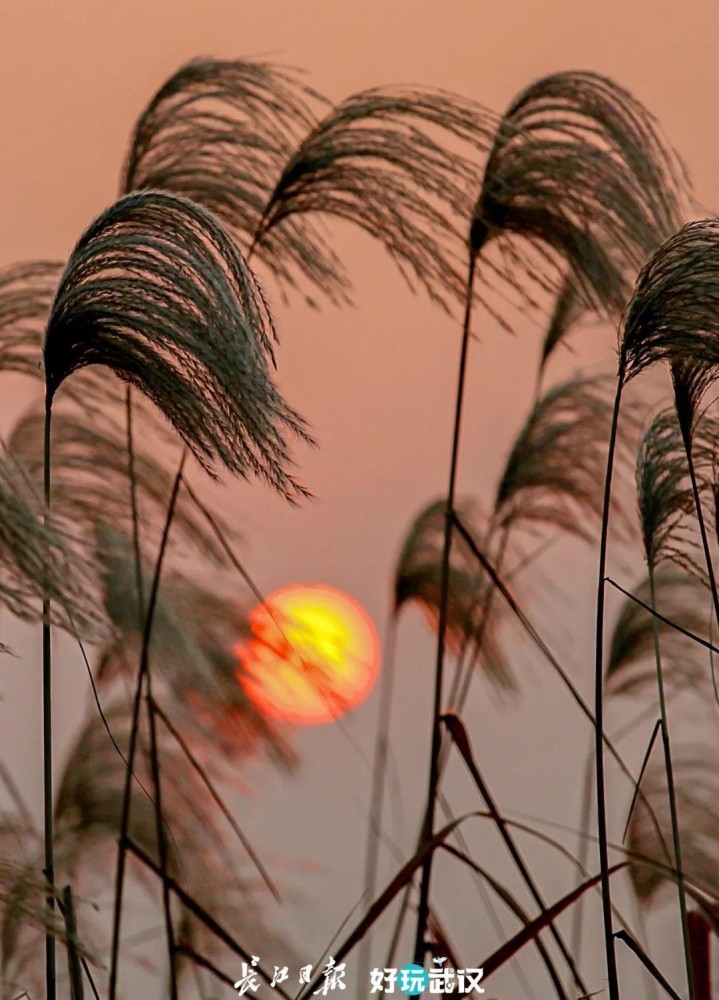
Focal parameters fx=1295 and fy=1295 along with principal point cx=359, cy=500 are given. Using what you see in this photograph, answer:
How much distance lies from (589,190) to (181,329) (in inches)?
25.8

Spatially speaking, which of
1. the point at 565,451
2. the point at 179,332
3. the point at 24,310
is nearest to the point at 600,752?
the point at 179,332

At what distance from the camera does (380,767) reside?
2.63 m

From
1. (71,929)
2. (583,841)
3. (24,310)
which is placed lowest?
(71,929)

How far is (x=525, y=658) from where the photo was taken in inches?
104

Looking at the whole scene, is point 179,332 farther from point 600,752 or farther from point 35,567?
point 600,752

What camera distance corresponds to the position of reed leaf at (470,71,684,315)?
1438mm

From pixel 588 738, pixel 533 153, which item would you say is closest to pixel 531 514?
pixel 588 738

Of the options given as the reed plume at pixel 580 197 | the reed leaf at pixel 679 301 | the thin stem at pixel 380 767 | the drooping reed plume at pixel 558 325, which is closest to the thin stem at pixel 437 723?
the reed plume at pixel 580 197

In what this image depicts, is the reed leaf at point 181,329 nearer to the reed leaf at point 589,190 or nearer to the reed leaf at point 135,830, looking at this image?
the reed leaf at point 589,190

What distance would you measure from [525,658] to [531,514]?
1.34 feet

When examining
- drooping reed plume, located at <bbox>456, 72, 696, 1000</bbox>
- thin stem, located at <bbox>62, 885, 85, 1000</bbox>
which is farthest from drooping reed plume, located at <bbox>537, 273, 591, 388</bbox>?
thin stem, located at <bbox>62, 885, 85, 1000</bbox>

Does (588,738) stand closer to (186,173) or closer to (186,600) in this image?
(186,600)

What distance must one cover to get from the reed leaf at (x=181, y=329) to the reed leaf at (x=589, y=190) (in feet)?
1.69

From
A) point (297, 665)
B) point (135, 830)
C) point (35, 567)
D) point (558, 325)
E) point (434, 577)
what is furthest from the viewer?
point (135, 830)
